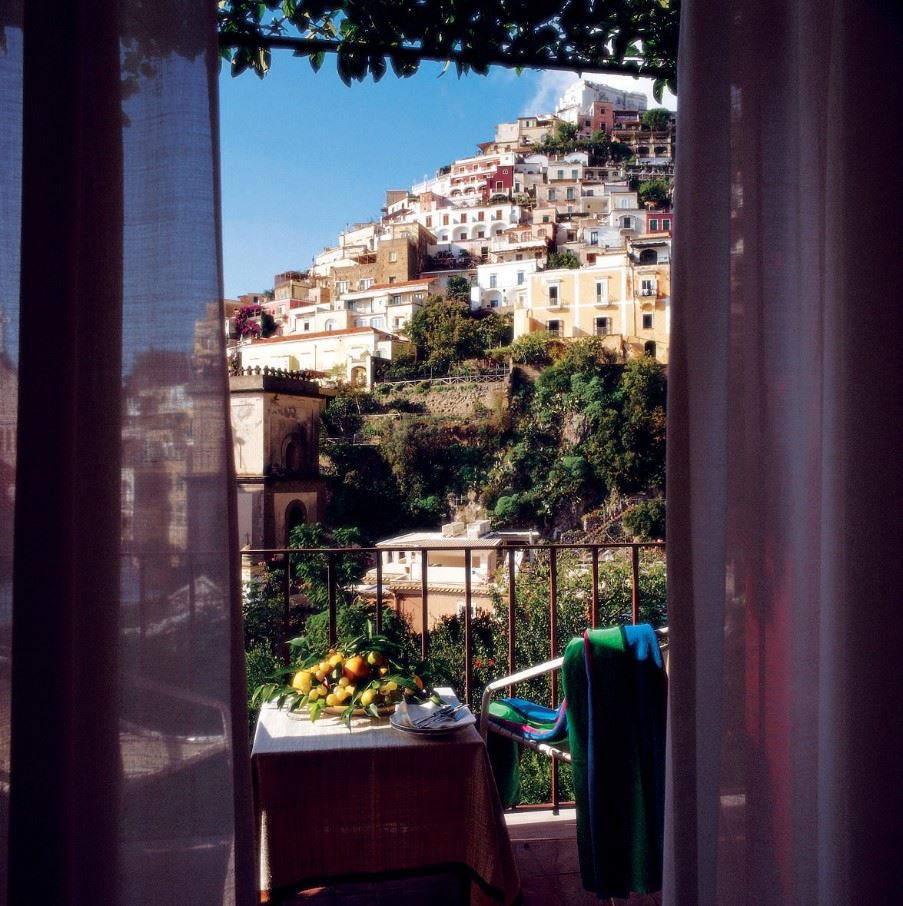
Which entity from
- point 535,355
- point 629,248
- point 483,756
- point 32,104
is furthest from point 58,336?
point 629,248

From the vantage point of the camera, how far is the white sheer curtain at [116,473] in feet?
2.30

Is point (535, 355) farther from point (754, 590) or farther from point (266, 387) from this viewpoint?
point (754, 590)

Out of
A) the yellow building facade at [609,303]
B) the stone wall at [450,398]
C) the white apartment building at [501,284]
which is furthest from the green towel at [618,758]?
the white apartment building at [501,284]

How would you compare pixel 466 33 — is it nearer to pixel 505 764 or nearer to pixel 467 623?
pixel 467 623

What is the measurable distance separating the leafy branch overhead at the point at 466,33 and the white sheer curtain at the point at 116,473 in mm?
695

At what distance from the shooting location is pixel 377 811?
1417 mm

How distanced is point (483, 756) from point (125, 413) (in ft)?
3.36

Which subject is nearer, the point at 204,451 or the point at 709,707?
the point at 204,451

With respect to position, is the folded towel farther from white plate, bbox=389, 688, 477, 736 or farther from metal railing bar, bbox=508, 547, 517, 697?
white plate, bbox=389, 688, 477, 736

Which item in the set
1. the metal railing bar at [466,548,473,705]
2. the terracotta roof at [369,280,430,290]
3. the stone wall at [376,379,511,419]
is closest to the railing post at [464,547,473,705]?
the metal railing bar at [466,548,473,705]

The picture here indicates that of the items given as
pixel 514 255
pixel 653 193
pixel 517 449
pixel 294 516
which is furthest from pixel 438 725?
pixel 653 193

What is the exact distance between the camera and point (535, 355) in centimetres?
2908

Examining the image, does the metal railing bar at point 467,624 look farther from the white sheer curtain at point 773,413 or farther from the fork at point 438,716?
the white sheer curtain at point 773,413

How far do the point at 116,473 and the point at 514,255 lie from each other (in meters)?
36.3
